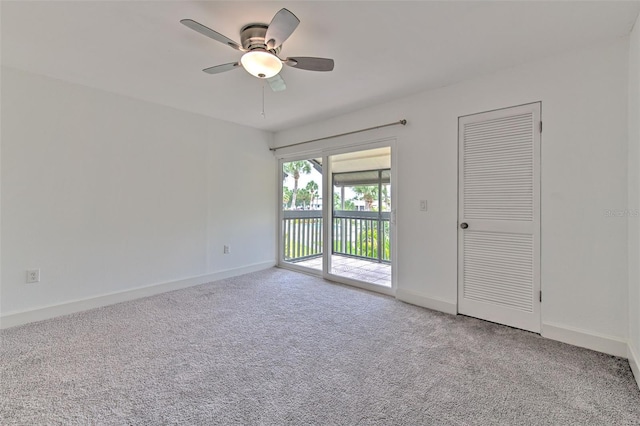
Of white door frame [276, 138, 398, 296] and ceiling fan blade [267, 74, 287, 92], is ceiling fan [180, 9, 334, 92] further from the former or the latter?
white door frame [276, 138, 398, 296]

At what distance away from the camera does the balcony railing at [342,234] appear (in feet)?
14.3

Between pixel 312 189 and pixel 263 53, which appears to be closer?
pixel 263 53

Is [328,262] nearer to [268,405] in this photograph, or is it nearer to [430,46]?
[268,405]

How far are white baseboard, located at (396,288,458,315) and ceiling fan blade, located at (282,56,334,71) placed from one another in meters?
2.41

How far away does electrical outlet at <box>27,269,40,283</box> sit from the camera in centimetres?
254

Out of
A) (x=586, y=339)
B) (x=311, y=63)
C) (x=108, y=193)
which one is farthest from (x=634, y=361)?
(x=108, y=193)

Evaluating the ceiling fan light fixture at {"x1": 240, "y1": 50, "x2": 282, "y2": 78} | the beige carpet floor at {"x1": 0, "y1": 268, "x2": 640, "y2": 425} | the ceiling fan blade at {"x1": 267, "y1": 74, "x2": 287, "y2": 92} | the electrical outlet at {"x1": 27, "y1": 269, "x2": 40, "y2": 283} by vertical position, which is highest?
the ceiling fan blade at {"x1": 267, "y1": 74, "x2": 287, "y2": 92}

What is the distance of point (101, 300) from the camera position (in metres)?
2.93

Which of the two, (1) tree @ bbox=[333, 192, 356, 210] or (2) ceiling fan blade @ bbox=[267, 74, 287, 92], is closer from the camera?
(2) ceiling fan blade @ bbox=[267, 74, 287, 92]

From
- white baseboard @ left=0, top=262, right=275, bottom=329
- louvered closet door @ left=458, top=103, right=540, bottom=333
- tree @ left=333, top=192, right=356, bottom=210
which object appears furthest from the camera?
tree @ left=333, top=192, right=356, bottom=210

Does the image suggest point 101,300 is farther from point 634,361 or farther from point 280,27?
point 634,361

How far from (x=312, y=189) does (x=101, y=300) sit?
3.02 meters

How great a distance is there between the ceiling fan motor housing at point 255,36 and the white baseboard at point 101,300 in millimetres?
2897

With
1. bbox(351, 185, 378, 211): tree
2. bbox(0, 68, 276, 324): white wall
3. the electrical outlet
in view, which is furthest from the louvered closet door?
the electrical outlet
